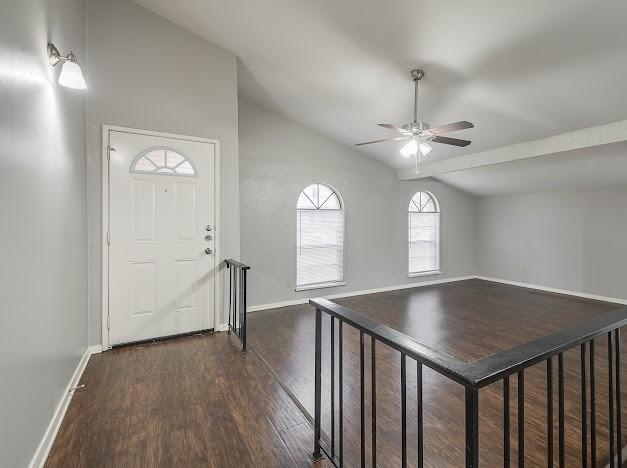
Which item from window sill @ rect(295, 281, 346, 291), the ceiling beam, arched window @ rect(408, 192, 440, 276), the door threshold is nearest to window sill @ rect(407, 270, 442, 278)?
arched window @ rect(408, 192, 440, 276)

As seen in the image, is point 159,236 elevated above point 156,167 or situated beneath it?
situated beneath

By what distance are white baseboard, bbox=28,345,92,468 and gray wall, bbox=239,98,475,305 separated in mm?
2347

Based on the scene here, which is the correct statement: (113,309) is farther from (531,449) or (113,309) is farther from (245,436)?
(531,449)

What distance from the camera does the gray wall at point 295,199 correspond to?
4.56 meters

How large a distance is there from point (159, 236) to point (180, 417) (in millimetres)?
1819

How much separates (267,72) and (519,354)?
3.93 m

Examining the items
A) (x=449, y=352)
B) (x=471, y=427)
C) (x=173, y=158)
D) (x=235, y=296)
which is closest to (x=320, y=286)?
(x=235, y=296)

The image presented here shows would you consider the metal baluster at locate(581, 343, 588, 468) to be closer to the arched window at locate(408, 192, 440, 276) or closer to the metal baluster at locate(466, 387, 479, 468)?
the metal baluster at locate(466, 387, 479, 468)

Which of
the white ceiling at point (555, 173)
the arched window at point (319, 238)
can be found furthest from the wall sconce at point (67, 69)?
the white ceiling at point (555, 173)

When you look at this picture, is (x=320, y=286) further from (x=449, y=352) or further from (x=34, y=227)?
(x=34, y=227)

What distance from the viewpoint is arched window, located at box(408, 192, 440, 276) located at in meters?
6.34

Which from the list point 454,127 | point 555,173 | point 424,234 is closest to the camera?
point 454,127

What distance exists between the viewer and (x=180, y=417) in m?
1.95

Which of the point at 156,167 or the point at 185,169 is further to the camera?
the point at 185,169
